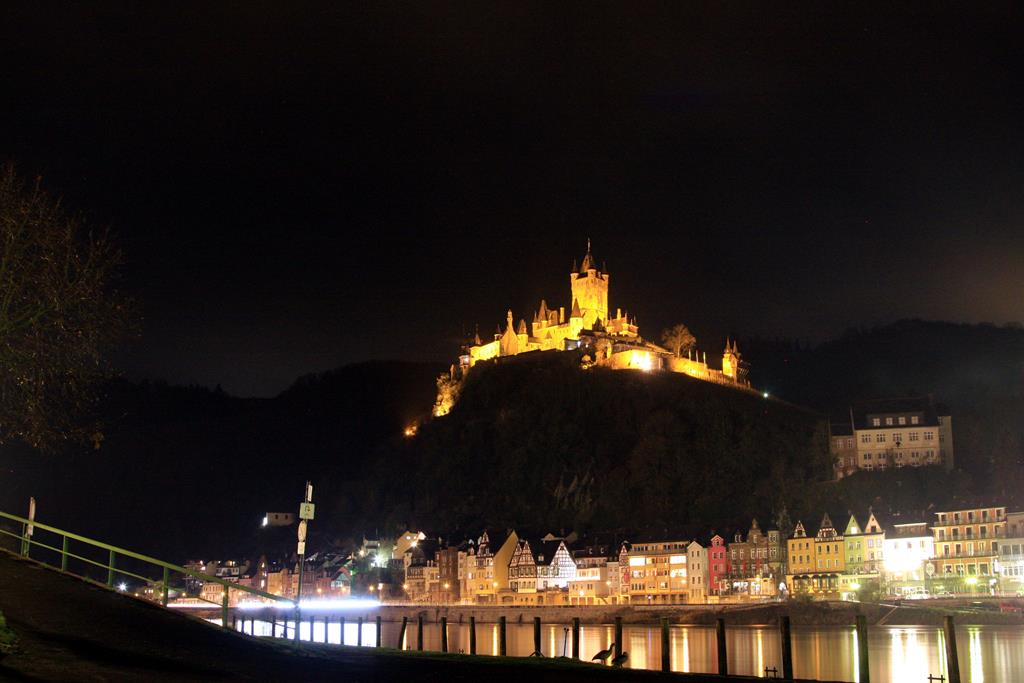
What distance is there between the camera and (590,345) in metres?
171

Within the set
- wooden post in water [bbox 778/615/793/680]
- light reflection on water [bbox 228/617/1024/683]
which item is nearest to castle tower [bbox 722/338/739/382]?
light reflection on water [bbox 228/617/1024/683]

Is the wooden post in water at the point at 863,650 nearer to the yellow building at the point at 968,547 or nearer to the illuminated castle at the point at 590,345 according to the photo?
the yellow building at the point at 968,547

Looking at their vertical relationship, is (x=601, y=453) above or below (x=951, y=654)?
above

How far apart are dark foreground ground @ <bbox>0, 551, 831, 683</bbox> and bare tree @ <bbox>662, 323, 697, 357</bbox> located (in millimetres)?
153529

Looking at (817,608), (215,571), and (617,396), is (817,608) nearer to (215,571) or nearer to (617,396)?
(617,396)

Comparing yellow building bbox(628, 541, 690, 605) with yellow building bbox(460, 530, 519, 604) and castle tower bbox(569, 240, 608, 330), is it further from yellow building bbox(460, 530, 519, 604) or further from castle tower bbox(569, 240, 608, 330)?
castle tower bbox(569, 240, 608, 330)

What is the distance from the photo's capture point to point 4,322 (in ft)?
82.4

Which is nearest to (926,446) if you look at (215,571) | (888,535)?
(888,535)

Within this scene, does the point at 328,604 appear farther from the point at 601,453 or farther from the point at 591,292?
the point at 591,292

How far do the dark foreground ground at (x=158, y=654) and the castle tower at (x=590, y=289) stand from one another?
164 metres

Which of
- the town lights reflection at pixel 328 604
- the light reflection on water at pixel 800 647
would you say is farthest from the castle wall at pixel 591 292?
the light reflection on water at pixel 800 647

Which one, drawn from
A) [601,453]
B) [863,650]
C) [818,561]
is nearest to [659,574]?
[818,561]

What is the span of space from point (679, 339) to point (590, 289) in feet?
66.1

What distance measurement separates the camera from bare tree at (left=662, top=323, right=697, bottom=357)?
179 meters
